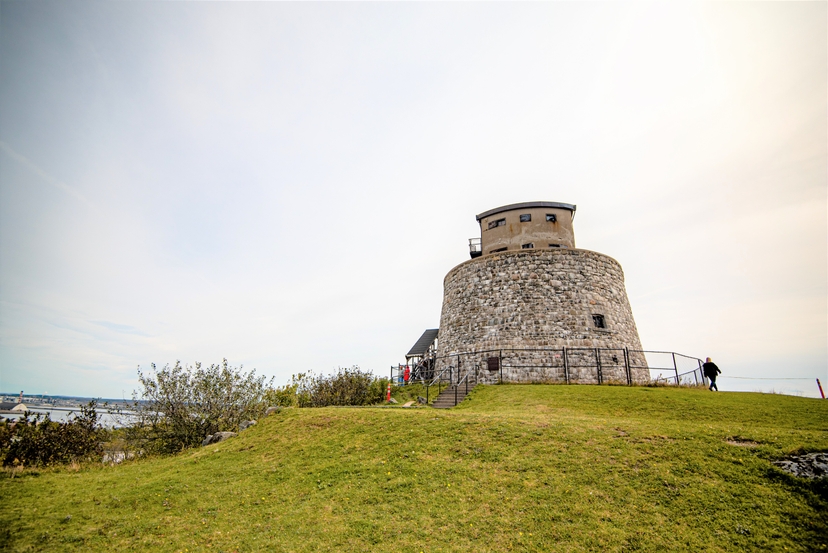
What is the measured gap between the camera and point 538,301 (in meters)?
25.0

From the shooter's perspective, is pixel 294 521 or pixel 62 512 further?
pixel 62 512

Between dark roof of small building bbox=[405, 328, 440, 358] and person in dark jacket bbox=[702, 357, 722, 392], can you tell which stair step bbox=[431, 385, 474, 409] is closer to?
person in dark jacket bbox=[702, 357, 722, 392]

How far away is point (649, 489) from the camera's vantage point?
7535mm

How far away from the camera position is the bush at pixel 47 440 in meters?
14.4

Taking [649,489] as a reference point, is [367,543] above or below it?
below

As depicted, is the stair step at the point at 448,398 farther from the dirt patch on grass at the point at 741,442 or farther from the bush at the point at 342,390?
the dirt patch on grass at the point at 741,442

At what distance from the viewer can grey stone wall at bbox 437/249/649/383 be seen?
23328 mm

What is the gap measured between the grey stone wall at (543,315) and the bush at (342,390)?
5.78m

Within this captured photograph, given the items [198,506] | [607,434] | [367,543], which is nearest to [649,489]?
[607,434]

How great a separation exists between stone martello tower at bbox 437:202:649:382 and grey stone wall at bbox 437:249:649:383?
0.06 meters

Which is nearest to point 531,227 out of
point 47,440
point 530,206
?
point 530,206

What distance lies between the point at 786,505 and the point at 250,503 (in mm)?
9895

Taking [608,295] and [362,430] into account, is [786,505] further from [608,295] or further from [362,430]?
[608,295]

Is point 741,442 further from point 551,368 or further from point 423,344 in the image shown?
point 423,344
